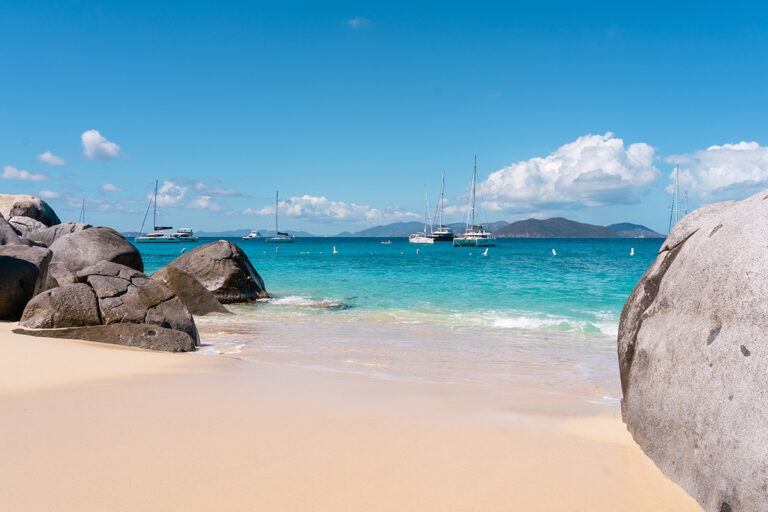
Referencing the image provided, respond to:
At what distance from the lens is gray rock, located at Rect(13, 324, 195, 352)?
7.52 metres

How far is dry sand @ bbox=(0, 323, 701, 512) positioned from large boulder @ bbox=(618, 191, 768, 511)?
26 cm

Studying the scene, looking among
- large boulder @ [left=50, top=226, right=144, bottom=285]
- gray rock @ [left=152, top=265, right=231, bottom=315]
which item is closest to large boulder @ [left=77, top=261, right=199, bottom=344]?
gray rock @ [left=152, top=265, right=231, bottom=315]

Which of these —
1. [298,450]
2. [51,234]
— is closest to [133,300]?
[298,450]

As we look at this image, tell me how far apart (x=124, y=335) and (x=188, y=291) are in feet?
19.7

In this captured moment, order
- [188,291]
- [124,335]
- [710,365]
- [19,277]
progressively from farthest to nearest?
[188,291]
[19,277]
[124,335]
[710,365]

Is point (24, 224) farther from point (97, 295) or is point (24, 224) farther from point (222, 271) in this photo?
point (97, 295)

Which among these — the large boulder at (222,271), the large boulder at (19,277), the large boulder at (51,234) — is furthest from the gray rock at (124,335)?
the large boulder at (51,234)

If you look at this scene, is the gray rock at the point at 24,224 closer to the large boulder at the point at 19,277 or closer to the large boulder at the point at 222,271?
the large boulder at the point at 222,271

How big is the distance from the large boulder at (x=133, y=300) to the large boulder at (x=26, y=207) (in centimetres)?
2554

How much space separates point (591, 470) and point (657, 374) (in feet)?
2.60

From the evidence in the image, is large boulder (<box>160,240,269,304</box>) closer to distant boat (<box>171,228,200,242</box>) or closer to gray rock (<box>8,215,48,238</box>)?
gray rock (<box>8,215,48,238</box>)

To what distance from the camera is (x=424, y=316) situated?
14.5 meters

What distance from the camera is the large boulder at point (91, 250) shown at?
44.0 ft

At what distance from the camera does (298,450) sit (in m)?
3.49
